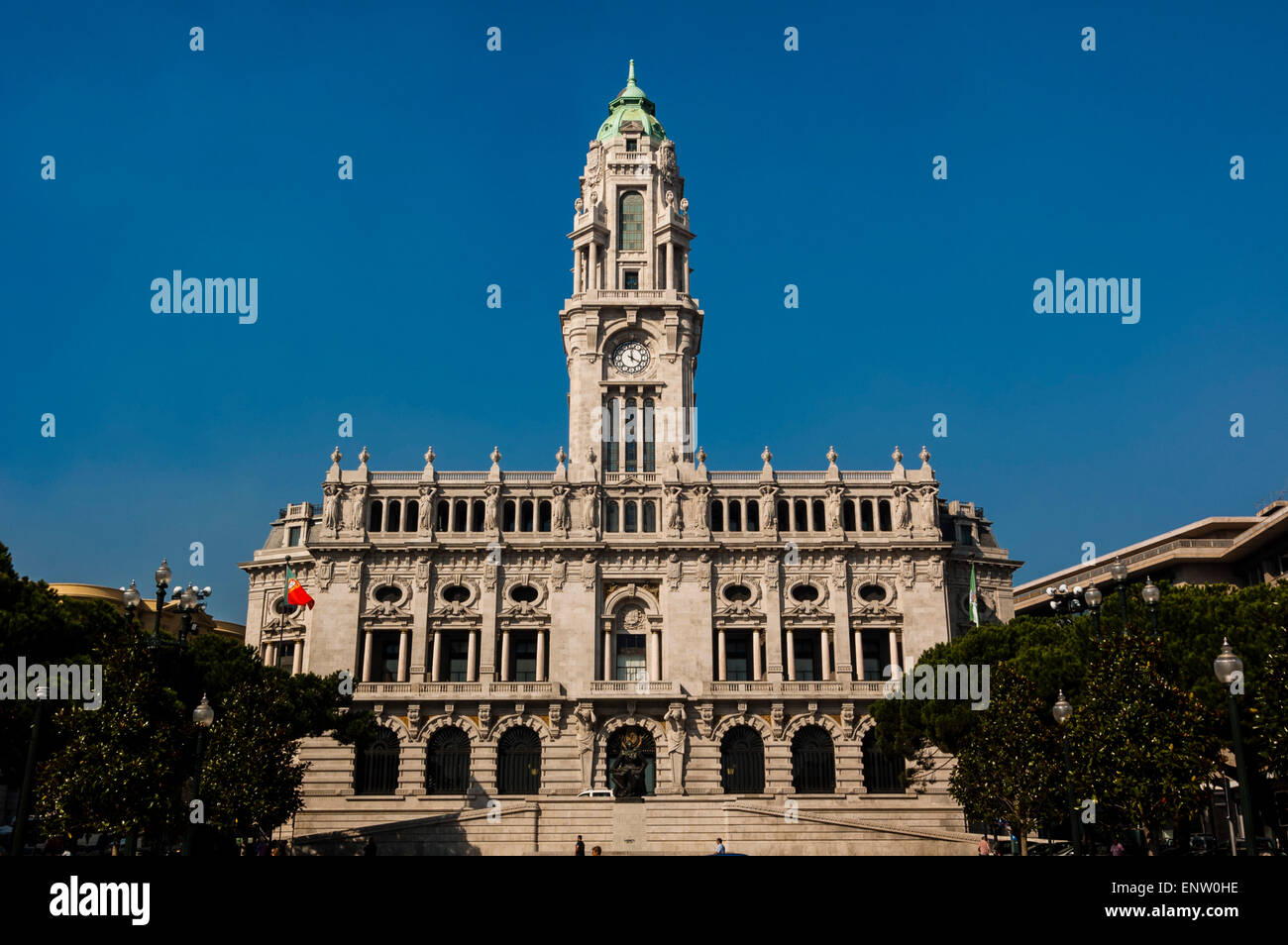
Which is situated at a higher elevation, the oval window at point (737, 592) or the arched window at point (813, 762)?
the oval window at point (737, 592)

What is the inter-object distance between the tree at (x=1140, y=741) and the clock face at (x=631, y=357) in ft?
174

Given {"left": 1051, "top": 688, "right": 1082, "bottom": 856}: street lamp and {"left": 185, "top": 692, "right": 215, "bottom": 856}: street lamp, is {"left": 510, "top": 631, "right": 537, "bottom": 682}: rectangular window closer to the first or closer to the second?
{"left": 185, "top": 692, "right": 215, "bottom": 856}: street lamp

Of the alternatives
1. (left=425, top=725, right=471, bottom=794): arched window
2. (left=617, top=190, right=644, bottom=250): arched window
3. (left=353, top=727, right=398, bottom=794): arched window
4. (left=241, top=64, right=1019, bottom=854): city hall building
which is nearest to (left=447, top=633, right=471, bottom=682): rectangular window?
(left=241, top=64, right=1019, bottom=854): city hall building

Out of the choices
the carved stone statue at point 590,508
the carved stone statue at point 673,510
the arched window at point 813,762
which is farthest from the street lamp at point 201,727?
the carved stone statue at point 673,510

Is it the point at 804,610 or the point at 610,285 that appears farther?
the point at 610,285

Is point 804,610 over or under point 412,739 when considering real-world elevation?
over

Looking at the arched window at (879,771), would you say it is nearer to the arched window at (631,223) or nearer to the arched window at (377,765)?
the arched window at (377,765)

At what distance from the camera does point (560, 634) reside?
2950 inches

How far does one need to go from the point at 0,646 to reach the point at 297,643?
3576 centimetres

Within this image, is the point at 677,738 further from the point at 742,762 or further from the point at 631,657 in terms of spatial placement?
the point at 631,657

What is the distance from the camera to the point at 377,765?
71.6m

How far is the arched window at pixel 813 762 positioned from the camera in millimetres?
71688
